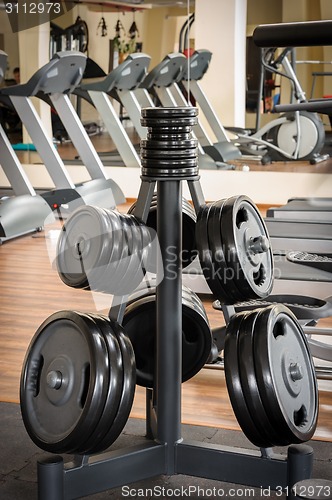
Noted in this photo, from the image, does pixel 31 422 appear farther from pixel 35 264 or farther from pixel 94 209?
pixel 35 264

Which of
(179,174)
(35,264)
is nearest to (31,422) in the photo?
(179,174)

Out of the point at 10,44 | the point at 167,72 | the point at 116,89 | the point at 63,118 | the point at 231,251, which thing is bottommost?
the point at 231,251

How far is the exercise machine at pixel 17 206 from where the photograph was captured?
492 centimetres

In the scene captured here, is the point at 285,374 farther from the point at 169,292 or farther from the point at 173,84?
the point at 173,84

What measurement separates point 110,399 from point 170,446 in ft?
0.94

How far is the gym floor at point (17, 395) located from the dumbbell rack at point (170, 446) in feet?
0.25

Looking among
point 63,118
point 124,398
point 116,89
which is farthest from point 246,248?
point 116,89

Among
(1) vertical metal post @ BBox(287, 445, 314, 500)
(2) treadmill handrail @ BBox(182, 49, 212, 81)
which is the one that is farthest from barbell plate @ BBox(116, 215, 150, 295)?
(2) treadmill handrail @ BBox(182, 49, 212, 81)

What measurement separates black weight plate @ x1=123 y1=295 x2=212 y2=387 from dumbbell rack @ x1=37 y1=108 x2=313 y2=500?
0.34 feet

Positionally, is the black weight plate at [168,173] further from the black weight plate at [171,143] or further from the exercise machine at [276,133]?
the exercise machine at [276,133]

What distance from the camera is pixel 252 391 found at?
5.62 ft

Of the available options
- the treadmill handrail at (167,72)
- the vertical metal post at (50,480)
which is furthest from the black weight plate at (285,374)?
the treadmill handrail at (167,72)

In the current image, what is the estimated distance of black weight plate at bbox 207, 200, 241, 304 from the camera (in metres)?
1.80

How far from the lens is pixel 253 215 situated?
196 cm
